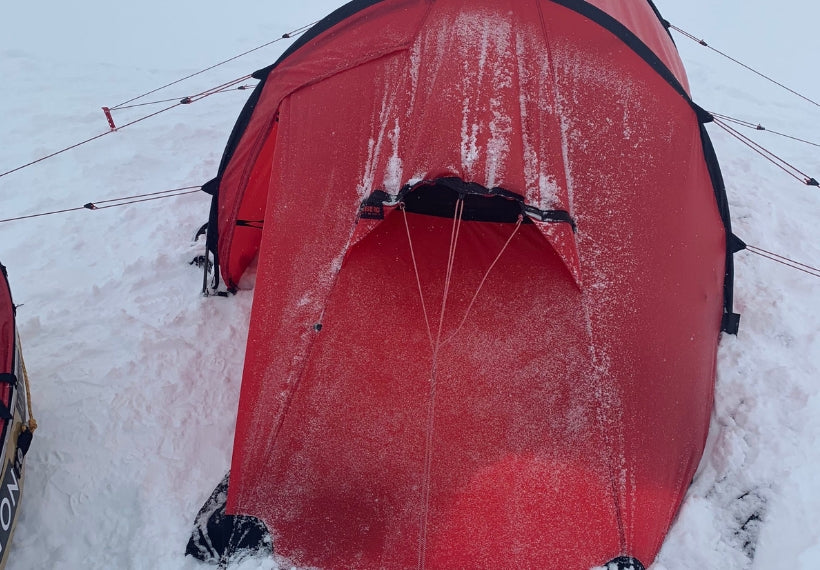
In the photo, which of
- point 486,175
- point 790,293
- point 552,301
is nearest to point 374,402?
point 552,301

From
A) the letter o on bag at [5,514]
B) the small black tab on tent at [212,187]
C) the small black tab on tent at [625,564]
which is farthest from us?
the small black tab on tent at [212,187]

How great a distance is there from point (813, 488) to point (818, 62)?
27.4 ft

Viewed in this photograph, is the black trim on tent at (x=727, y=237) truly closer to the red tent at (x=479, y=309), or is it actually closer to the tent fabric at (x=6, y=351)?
the red tent at (x=479, y=309)

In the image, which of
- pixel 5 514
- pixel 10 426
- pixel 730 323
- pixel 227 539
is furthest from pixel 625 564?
pixel 10 426

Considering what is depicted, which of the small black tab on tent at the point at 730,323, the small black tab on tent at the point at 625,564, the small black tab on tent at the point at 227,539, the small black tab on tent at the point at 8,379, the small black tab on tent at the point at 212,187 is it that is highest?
the small black tab on tent at the point at 212,187

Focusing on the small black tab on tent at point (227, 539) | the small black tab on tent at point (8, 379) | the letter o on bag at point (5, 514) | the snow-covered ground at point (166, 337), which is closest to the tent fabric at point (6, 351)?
the small black tab on tent at point (8, 379)

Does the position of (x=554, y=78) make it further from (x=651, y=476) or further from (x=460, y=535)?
(x=460, y=535)

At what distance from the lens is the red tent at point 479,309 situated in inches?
118

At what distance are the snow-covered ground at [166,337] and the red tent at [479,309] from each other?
1.33ft

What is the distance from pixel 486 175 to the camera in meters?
2.95

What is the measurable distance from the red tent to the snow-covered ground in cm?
40

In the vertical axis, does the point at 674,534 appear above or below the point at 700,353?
below

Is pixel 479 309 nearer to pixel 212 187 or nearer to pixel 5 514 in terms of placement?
pixel 212 187

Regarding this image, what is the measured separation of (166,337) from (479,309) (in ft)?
8.00
